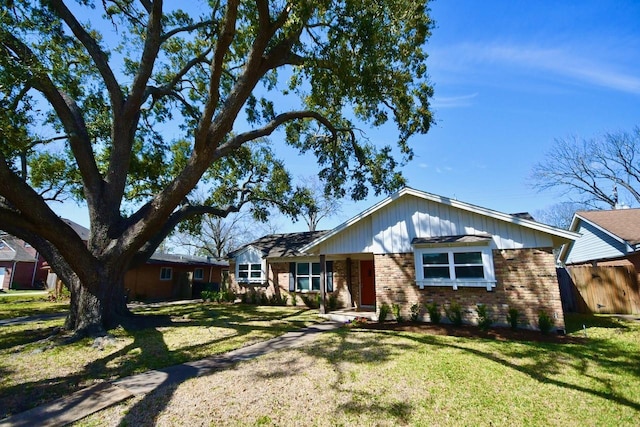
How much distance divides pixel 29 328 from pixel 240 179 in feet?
37.0

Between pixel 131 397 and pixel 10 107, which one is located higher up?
pixel 10 107

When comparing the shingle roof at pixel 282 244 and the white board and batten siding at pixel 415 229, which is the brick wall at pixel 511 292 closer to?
the white board and batten siding at pixel 415 229

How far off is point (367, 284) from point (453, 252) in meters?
5.60

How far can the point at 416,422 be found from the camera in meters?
4.00

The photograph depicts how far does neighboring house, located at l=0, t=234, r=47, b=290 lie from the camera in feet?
105

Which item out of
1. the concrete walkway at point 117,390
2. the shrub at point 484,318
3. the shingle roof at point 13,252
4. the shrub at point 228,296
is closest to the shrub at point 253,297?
the shrub at point 228,296

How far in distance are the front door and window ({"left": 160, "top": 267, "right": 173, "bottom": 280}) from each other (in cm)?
1639

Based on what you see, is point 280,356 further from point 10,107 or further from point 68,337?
point 10,107

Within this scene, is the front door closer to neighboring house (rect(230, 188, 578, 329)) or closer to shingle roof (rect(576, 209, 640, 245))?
neighboring house (rect(230, 188, 578, 329))

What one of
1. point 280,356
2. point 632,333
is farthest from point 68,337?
point 632,333

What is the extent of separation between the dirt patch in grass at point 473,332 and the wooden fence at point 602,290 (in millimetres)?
6390

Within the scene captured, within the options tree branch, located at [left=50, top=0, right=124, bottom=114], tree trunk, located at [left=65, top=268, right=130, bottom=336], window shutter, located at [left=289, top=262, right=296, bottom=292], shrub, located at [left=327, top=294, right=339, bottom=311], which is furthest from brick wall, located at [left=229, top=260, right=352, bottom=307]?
tree branch, located at [left=50, top=0, right=124, bottom=114]

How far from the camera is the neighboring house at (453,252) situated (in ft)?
31.9

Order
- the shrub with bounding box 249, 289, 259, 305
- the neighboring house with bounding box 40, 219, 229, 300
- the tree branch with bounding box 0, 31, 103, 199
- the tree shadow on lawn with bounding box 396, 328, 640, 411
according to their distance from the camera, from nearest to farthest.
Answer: the tree shadow on lawn with bounding box 396, 328, 640, 411
the tree branch with bounding box 0, 31, 103, 199
the shrub with bounding box 249, 289, 259, 305
the neighboring house with bounding box 40, 219, 229, 300
